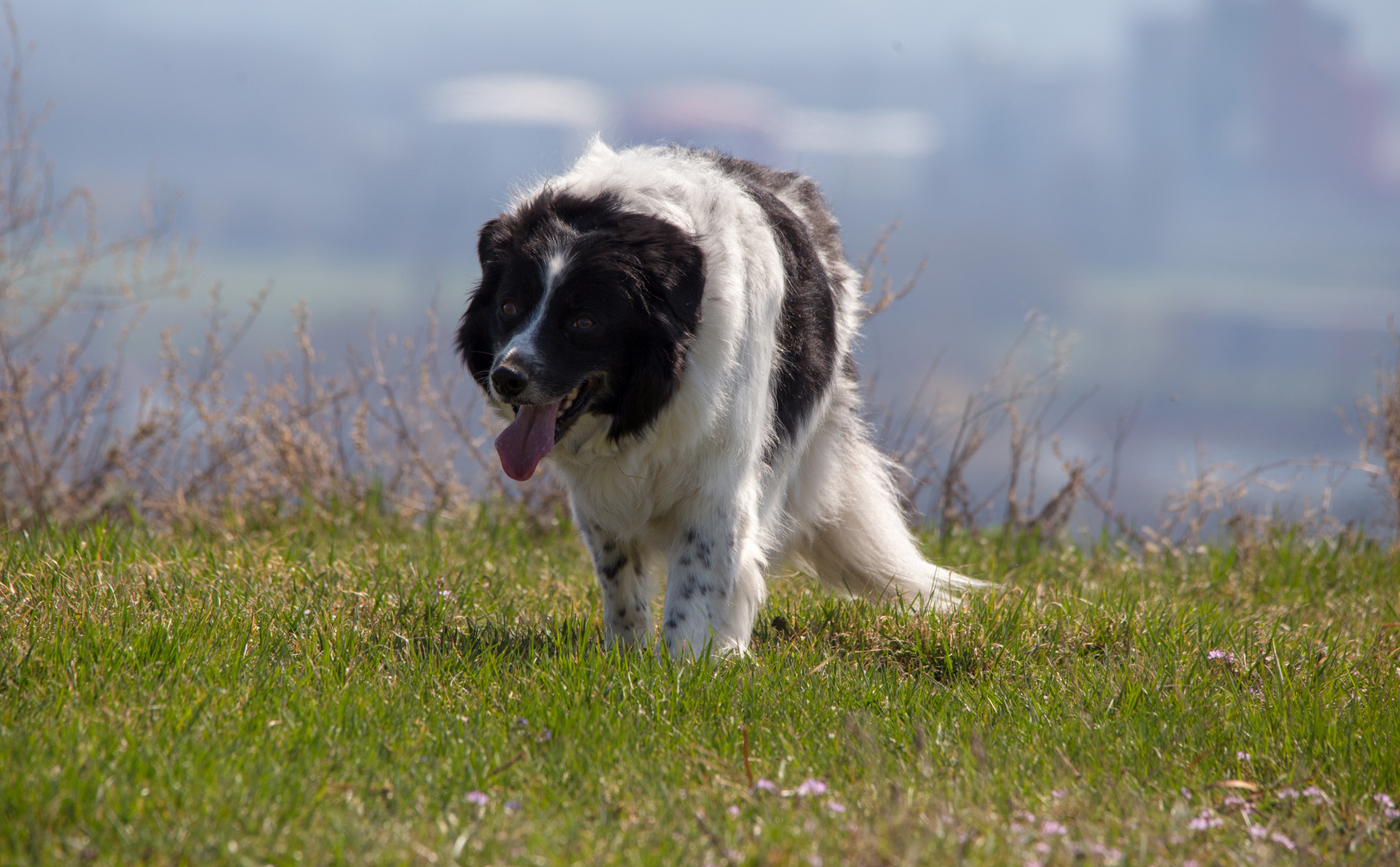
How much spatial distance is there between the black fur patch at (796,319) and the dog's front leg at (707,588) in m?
0.38

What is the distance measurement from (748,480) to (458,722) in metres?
1.34

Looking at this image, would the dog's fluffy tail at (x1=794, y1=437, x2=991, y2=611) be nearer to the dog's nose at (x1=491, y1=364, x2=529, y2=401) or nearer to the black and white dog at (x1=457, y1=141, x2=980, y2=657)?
the black and white dog at (x1=457, y1=141, x2=980, y2=657)

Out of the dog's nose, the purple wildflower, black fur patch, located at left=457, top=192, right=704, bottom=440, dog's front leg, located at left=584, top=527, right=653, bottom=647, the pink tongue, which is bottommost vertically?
dog's front leg, located at left=584, top=527, right=653, bottom=647

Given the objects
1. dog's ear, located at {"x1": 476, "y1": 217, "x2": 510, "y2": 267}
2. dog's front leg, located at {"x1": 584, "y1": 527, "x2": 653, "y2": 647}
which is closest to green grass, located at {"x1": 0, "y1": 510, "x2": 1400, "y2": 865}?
dog's front leg, located at {"x1": 584, "y1": 527, "x2": 653, "y2": 647}

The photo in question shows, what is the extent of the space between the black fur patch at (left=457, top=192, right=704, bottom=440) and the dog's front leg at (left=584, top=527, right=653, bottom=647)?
507 millimetres

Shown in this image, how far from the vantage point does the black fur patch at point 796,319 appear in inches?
151

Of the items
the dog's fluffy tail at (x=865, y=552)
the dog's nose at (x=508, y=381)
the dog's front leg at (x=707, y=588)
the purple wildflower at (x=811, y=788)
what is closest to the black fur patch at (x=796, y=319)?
the dog's front leg at (x=707, y=588)

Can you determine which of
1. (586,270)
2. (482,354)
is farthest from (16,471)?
(586,270)

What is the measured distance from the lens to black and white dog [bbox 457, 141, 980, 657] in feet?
11.1

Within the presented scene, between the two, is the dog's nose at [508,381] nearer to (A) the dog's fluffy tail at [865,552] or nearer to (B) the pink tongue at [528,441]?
(B) the pink tongue at [528,441]

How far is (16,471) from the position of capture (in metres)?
6.22

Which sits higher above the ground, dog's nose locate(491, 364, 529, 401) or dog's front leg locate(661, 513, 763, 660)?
dog's nose locate(491, 364, 529, 401)

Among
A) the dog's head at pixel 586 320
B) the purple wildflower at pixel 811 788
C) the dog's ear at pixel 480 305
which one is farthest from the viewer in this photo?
the dog's ear at pixel 480 305

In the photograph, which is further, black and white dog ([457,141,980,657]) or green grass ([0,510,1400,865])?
black and white dog ([457,141,980,657])
